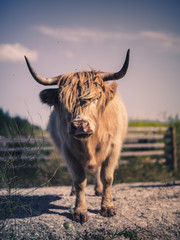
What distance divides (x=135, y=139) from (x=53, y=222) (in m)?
7.75

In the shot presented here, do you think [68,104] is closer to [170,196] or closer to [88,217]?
[88,217]

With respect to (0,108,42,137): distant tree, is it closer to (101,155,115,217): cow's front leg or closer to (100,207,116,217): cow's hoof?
(101,155,115,217): cow's front leg

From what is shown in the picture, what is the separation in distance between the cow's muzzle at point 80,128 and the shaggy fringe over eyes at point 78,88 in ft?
1.11

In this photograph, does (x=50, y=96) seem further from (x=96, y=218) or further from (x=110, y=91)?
(x=96, y=218)

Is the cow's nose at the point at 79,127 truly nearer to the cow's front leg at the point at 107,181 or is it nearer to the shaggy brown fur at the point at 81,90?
the shaggy brown fur at the point at 81,90

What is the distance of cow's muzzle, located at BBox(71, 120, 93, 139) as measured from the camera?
2.87m

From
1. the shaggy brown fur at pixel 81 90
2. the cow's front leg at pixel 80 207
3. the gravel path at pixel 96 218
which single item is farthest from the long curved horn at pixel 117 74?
the gravel path at pixel 96 218

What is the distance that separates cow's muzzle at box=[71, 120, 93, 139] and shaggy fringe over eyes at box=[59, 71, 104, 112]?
0.34 m

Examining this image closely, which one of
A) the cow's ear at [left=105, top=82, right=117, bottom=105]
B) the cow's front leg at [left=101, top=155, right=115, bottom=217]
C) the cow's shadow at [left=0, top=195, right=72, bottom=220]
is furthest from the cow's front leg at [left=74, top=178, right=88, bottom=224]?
the cow's ear at [left=105, top=82, right=117, bottom=105]

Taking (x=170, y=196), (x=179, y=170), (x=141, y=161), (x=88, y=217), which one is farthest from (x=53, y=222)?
(x=179, y=170)

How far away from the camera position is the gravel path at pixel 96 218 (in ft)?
9.25

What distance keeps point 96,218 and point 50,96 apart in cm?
200

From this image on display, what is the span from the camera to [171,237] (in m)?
2.76

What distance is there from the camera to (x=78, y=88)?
3.39 metres
